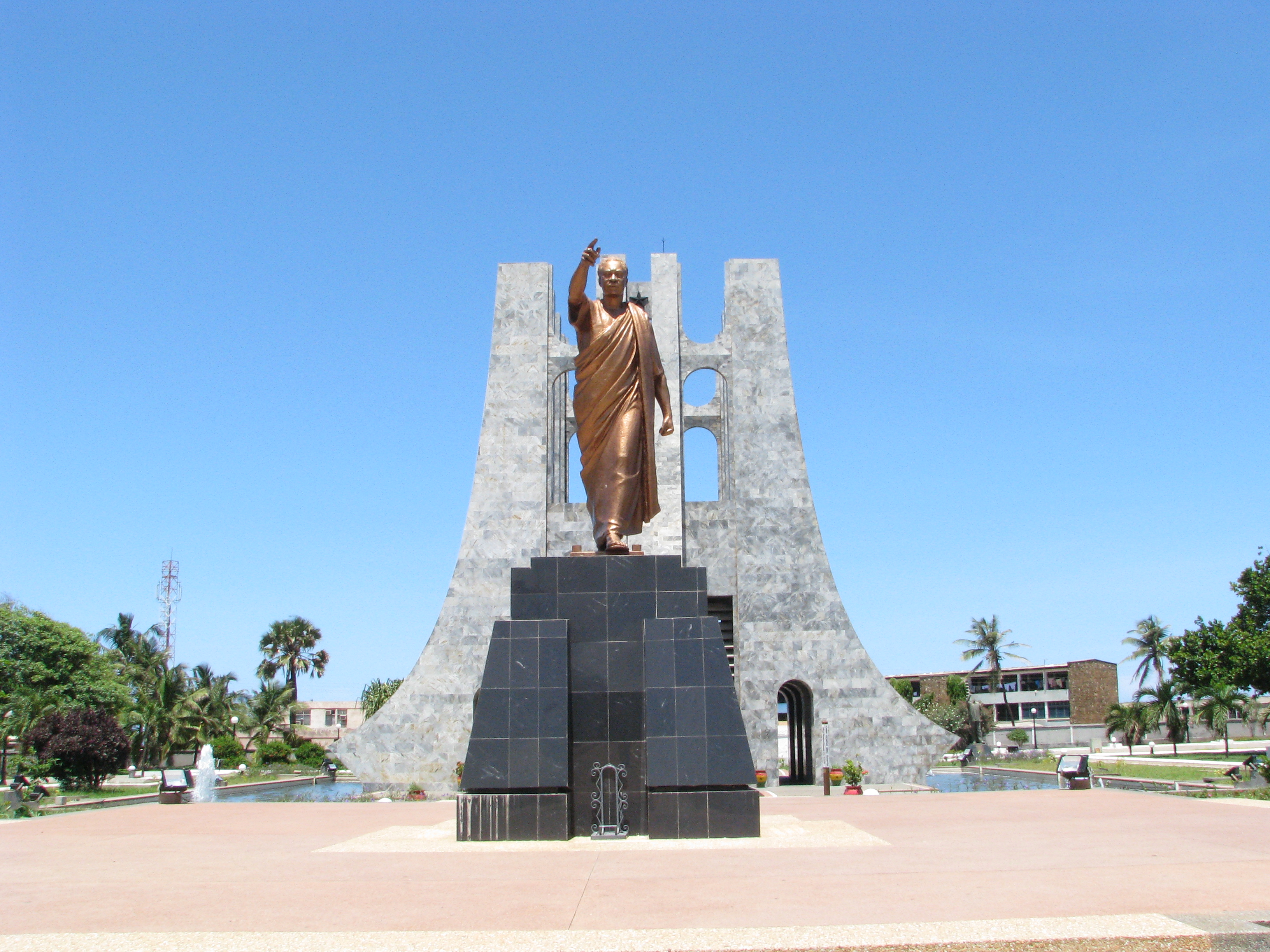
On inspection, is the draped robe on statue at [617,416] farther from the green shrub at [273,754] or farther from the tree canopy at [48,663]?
the green shrub at [273,754]

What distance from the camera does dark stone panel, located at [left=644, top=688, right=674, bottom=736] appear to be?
380 inches

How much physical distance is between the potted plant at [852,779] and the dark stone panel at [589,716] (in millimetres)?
12381

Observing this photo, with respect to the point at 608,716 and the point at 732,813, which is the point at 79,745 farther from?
the point at 732,813

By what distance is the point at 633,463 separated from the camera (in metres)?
11.1

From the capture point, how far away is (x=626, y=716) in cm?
1002

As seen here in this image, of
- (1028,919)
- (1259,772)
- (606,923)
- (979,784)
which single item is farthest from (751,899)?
(979,784)

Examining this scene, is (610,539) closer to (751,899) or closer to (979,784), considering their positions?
(751,899)

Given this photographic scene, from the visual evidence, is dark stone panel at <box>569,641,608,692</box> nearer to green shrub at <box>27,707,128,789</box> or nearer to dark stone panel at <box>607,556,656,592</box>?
dark stone panel at <box>607,556,656,592</box>

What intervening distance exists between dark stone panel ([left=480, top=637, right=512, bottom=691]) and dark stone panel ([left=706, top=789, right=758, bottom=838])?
2142 millimetres

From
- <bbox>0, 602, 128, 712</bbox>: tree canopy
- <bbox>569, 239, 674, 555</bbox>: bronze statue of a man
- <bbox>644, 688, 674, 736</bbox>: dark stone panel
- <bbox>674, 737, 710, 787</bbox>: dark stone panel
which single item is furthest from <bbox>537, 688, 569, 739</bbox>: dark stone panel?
<bbox>0, 602, 128, 712</bbox>: tree canopy

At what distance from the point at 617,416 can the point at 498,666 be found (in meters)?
2.89

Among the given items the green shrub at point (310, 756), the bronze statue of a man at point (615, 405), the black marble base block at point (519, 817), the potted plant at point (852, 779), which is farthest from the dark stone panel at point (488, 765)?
the green shrub at point (310, 756)

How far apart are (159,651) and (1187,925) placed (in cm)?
4814

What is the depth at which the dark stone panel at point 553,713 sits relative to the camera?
9711mm
